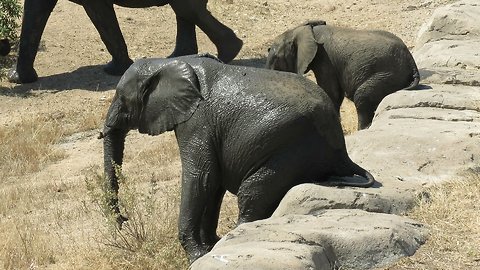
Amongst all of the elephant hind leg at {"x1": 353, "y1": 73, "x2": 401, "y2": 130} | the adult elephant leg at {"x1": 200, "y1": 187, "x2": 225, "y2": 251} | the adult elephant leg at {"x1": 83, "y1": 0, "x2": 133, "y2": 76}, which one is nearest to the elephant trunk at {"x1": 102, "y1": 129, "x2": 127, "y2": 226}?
the adult elephant leg at {"x1": 200, "y1": 187, "x2": 225, "y2": 251}

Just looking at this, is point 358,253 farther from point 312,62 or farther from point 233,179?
point 312,62

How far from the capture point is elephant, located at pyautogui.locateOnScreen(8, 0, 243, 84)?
1407cm

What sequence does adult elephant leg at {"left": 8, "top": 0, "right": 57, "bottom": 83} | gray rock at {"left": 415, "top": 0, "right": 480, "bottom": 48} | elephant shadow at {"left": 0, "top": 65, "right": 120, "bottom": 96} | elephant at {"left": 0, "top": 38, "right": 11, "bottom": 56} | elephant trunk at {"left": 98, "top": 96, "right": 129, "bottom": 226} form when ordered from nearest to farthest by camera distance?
elephant trunk at {"left": 98, "top": 96, "right": 129, "bottom": 226}
gray rock at {"left": 415, "top": 0, "right": 480, "bottom": 48}
elephant shadow at {"left": 0, "top": 65, "right": 120, "bottom": 96}
adult elephant leg at {"left": 8, "top": 0, "right": 57, "bottom": 83}
elephant at {"left": 0, "top": 38, "right": 11, "bottom": 56}

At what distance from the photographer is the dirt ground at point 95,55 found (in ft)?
35.3

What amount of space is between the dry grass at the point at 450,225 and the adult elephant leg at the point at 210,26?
315 inches

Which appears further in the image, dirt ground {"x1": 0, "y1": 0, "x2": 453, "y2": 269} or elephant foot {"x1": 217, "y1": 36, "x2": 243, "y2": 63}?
elephant foot {"x1": 217, "y1": 36, "x2": 243, "y2": 63}

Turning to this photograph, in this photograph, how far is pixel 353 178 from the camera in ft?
21.1

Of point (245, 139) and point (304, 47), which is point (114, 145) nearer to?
point (245, 139)

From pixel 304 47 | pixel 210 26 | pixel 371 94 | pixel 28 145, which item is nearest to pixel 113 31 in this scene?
pixel 210 26

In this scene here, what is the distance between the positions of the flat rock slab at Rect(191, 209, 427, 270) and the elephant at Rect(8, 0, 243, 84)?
881 centimetres

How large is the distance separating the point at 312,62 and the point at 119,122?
362cm

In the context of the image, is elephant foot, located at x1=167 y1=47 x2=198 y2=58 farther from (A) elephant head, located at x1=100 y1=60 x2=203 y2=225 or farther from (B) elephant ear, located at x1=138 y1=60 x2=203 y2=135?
(B) elephant ear, located at x1=138 y1=60 x2=203 y2=135

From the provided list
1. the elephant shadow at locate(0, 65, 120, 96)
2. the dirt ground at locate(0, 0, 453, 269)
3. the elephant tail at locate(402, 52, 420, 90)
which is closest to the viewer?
the elephant tail at locate(402, 52, 420, 90)

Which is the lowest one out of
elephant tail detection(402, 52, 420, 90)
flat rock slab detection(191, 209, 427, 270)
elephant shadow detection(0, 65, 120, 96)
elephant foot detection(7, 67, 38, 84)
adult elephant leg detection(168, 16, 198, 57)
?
elephant shadow detection(0, 65, 120, 96)
